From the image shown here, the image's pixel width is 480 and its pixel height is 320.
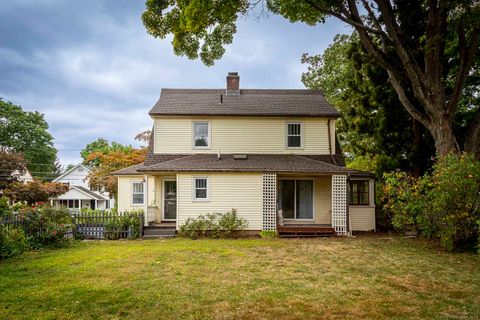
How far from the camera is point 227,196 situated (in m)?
15.5

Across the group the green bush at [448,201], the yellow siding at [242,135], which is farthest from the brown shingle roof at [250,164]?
the green bush at [448,201]

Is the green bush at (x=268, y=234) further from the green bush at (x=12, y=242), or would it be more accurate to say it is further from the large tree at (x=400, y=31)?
the green bush at (x=12, y=242)

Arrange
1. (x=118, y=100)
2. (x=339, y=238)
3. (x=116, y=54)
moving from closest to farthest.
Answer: (x=339, y=238) < (x=116, y=54) < (x=118, y=100)

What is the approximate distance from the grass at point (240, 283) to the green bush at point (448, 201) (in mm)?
887

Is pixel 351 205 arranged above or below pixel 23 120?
below

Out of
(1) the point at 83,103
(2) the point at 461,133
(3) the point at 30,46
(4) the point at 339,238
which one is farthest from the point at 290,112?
(1) the point at 83,103

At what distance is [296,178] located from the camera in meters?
17.0

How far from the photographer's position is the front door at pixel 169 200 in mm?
17297

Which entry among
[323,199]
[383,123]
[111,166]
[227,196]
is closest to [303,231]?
[323,199]

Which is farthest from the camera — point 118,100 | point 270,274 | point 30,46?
point 118,100

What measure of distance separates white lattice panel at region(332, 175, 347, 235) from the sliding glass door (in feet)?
5.50

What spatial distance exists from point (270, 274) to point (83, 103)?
152ft

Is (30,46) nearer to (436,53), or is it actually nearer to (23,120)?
(436,53)

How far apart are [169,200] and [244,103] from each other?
269 inches
